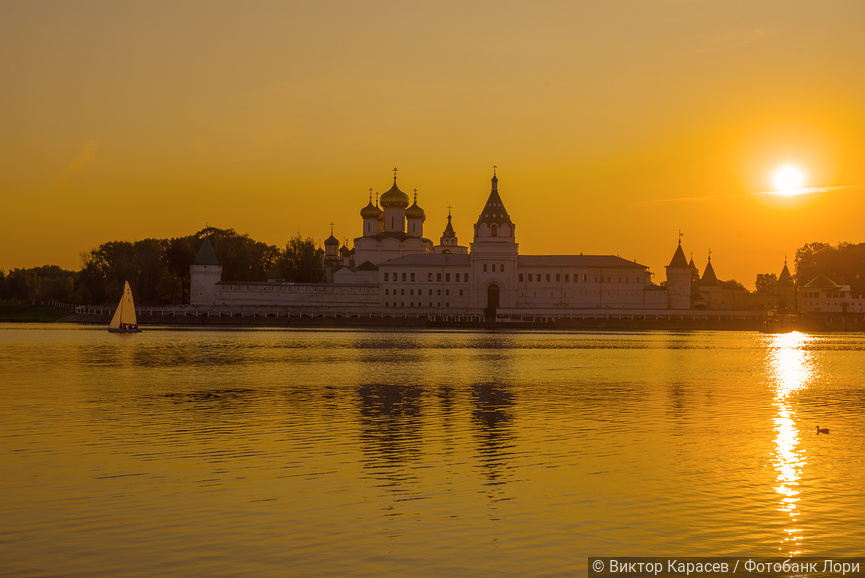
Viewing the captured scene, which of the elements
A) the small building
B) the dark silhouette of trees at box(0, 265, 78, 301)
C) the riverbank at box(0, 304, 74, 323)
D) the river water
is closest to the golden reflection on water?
the river water

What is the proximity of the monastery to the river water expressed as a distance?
233 ft

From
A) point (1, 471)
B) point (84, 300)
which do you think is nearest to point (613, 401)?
point (1, 471)

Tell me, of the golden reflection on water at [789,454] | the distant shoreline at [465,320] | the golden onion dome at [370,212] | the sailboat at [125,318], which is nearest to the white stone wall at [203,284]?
the distant shoreline at [465,320]

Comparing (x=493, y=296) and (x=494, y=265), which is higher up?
(x=494, y=265)

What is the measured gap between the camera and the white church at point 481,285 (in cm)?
10206

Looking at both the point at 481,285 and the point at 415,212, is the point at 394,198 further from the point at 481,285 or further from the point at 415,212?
the point at 481,285

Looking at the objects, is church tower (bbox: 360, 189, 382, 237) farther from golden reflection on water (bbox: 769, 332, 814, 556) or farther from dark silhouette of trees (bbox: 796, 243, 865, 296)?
golden reflection on water (bbox: 769, 332, 814, 556)

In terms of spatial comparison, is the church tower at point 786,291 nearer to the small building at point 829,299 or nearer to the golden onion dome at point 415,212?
the small building at point 829,299

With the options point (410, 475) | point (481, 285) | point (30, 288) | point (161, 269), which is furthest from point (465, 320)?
point (410, 475)

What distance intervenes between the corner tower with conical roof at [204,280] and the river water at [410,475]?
71829 millimetres

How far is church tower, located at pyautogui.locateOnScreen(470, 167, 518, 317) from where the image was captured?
104 metres

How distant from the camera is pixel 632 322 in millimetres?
99062

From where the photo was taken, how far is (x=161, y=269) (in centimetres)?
11000

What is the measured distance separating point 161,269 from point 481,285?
112ft
